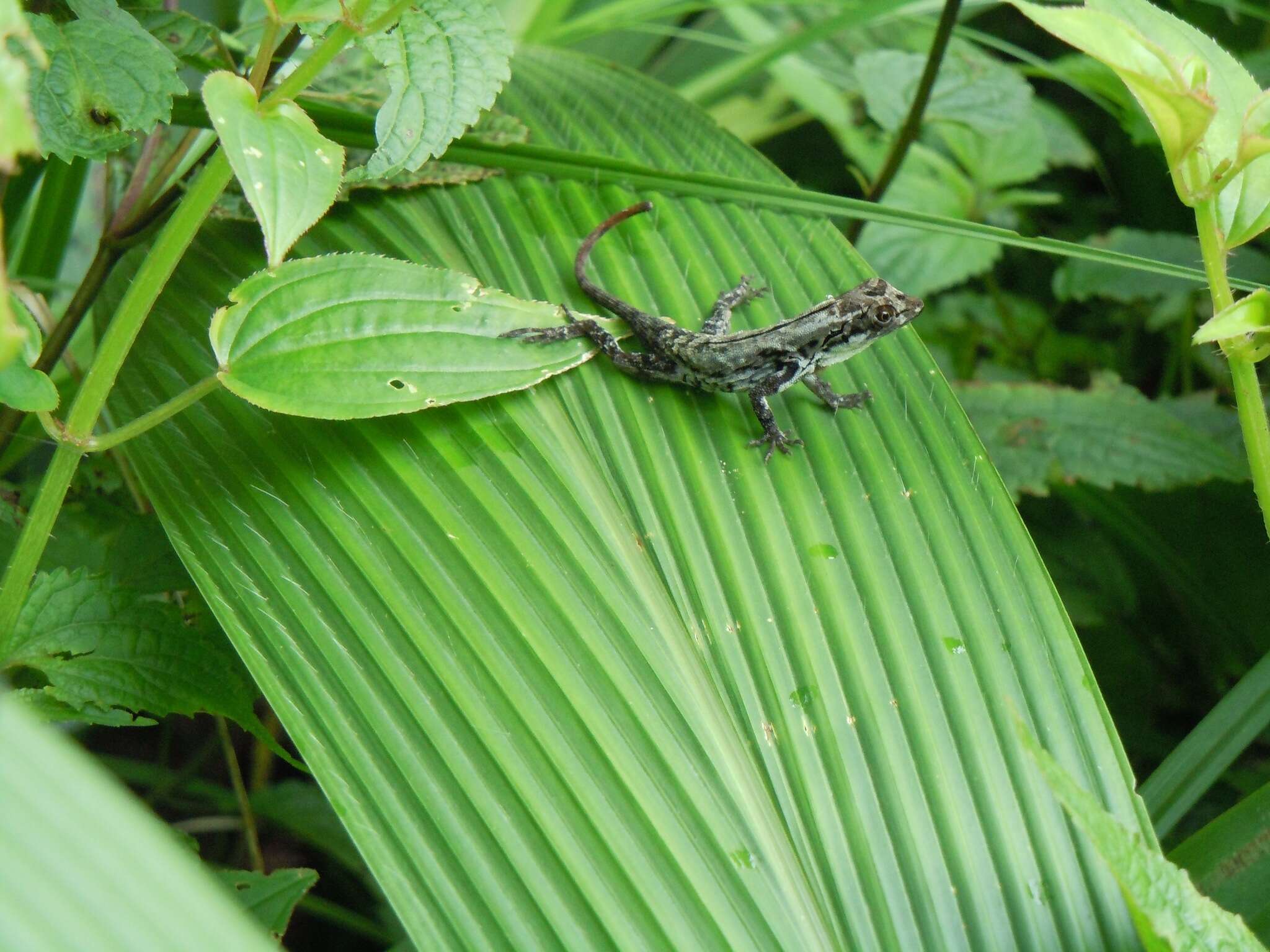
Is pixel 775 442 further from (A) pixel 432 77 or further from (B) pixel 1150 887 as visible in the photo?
(B) pixel 1150 887

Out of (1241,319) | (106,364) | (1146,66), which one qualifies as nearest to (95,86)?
(106,364)

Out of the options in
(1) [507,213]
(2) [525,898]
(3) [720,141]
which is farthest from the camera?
(3) [720,141]

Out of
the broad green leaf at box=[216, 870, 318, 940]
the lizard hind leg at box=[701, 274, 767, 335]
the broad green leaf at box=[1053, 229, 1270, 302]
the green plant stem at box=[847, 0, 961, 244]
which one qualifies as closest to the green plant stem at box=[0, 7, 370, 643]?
the broad green leaf at box=[216, 870, 318, 940]

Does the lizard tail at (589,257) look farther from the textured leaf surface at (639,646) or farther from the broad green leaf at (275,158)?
the broad green leaf at (275,158)

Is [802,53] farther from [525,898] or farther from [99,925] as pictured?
[99,925]

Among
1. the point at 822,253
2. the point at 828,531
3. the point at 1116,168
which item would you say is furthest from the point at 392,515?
the point at 1116,168

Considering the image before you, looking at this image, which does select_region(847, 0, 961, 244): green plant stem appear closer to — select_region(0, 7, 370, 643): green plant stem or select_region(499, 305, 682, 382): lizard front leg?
select_region(499, 305, 682, 382): lizard front leg

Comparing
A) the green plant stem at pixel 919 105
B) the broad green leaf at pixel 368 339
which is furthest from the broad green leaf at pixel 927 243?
the broad green leaf at pixel 368 339
